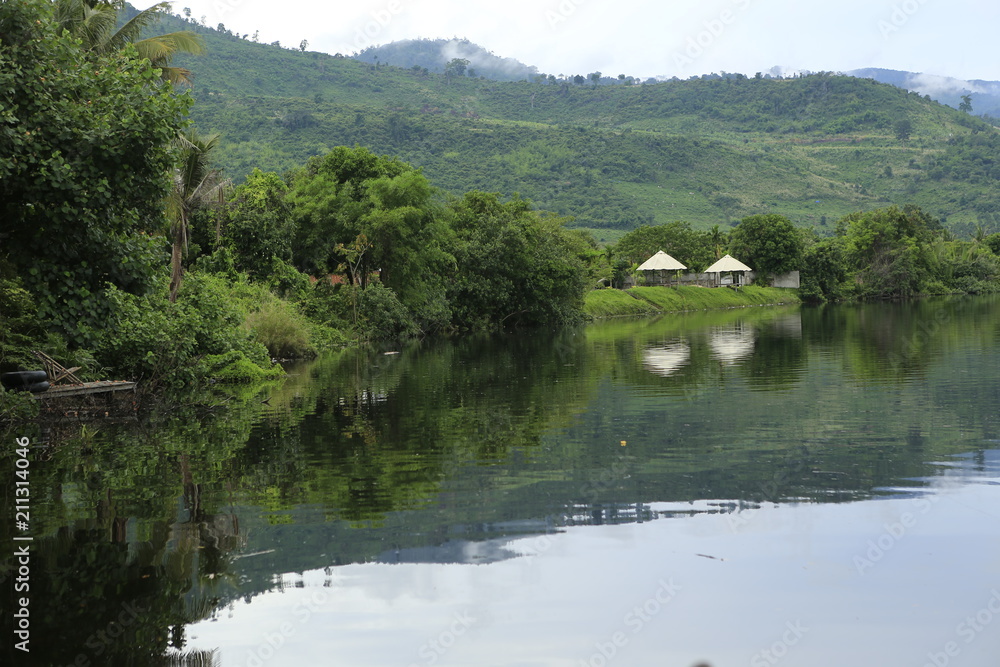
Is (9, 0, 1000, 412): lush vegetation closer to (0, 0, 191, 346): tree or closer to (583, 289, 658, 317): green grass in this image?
→ (0, 0, 191, 346): tree

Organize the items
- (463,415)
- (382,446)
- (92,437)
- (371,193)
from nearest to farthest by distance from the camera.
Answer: (382,446) < (92,437) < (463,415) < (371,193)

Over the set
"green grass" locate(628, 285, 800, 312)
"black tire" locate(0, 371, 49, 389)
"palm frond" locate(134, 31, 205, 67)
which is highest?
"palm frond" locate(134, 31, 205, 67)

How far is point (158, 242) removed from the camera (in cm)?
1770

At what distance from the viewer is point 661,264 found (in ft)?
320

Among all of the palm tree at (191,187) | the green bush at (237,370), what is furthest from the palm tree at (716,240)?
the green bush at (237,370)

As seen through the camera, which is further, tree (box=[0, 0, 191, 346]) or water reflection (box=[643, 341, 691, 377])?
water reflection (box=[643, 341, 691, 377])

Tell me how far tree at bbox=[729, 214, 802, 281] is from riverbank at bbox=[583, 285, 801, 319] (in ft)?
8.41

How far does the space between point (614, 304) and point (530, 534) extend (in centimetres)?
7764

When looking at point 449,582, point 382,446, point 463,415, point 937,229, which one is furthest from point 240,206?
point 937,229

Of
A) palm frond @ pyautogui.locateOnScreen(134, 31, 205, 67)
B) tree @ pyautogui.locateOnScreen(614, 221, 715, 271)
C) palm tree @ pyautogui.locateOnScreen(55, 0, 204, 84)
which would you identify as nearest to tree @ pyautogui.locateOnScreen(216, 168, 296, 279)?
palm tree @ pyautogui.locateOnScreen(55, 0, 204, 84)

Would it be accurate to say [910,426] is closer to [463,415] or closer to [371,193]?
[463,415]

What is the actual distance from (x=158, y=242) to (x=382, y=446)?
17.6ft

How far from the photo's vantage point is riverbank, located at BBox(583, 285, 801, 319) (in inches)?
3410

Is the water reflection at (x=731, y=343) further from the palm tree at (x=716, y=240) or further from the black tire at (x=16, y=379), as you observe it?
the palm tree at (x=716, y=240)
